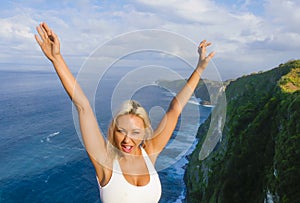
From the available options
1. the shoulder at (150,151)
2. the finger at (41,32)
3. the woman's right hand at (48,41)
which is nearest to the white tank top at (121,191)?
the shoulder at (150,151)

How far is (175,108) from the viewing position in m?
2.73

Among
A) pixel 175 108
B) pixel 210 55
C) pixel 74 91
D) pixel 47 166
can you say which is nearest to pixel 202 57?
pixel 210 55

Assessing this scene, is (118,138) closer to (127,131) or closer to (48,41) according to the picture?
(127,131)

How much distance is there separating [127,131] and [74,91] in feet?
1.72

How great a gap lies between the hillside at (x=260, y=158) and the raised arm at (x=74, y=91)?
1609cm

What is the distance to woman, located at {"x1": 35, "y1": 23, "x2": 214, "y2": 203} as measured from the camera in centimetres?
206

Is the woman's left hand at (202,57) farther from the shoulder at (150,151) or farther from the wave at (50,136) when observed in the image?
the wave at (50,136)

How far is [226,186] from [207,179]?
6422 mm

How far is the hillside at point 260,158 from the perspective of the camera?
1712 cm

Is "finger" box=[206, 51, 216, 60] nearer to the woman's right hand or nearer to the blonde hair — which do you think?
the blonde hair

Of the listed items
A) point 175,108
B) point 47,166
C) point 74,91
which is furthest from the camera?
point 47,166

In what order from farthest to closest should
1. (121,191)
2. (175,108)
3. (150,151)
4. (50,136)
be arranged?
(50,136)
(175,108)
(150,151)
(121,191)

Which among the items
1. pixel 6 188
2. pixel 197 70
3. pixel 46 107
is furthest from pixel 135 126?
pixel 46 107

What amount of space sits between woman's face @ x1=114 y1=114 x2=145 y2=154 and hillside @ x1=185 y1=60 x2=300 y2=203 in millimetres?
15843
